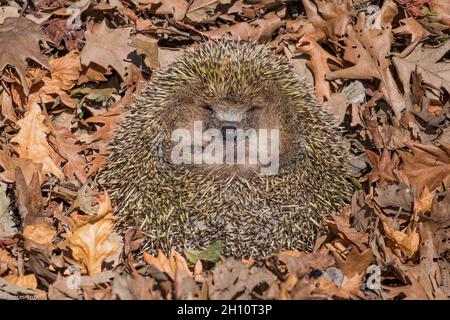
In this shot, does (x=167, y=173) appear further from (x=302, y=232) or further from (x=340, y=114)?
(x=340, y=114)

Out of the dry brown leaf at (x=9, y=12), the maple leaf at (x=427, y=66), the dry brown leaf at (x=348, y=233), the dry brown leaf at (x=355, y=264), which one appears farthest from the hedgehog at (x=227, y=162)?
the dry brown leaf at (x=9, y=12)

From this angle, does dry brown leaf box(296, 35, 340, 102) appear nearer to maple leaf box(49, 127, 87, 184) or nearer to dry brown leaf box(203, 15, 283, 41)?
dry brown leaf box(203, 15, 283, 41)

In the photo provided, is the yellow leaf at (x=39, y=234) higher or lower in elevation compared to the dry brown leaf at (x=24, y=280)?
higher

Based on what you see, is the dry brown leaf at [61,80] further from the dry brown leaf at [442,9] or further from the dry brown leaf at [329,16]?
the dry brown leaf at [442,9]

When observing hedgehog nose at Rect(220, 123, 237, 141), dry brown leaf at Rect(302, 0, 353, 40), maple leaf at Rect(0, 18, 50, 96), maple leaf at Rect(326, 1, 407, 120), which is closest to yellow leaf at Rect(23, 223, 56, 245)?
maple leaf at Rect(0, 18, 50, 96)

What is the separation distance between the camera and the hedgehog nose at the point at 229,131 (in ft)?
18.7

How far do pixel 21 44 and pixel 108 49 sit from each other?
779mm

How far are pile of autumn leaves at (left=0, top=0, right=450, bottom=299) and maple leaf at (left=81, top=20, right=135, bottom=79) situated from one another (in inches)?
0.5

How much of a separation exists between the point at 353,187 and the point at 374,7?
76.4 inches

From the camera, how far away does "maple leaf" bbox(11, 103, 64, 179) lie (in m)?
5.91

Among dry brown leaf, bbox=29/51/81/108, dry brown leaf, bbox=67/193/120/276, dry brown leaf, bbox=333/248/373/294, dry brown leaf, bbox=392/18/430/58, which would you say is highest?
dry brown leaf, bbox=392/18/430/58

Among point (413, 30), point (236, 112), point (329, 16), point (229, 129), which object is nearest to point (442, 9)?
point (413, 30)
